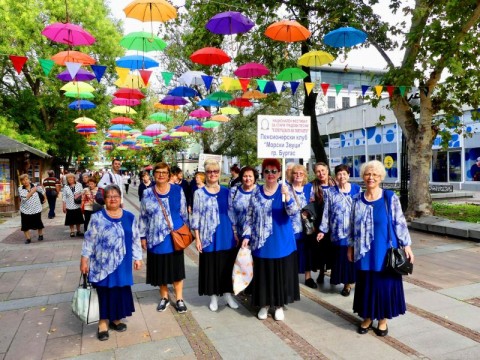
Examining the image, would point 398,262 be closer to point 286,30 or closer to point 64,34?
point 286,30

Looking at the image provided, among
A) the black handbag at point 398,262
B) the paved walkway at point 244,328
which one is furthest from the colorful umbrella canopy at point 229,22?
the black handbag at point 398,262

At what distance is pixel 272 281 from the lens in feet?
14.1

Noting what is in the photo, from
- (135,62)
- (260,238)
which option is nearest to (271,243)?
(260,238)

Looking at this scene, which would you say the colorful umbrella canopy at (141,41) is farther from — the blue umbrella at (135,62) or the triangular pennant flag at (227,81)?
the triangular pennant flag at (227,81)

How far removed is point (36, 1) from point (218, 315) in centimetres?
2224

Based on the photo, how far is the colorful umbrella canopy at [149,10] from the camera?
7.03 meters

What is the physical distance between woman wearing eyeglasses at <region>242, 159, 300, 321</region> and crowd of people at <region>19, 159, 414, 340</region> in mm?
11

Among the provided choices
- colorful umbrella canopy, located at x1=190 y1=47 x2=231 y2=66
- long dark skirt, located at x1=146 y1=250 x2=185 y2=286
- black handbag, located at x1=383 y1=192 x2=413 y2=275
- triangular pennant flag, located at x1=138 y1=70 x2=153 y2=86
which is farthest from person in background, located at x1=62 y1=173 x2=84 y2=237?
black handbag, located at x1=383 y1=192 x2=413 y2=275

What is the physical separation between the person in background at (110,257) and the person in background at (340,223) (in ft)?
8.45

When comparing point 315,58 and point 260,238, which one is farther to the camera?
point 315,58

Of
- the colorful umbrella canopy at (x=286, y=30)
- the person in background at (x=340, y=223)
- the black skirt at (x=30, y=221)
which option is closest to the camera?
the person in background at (x=340, y=223)

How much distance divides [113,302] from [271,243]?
180 centimetres

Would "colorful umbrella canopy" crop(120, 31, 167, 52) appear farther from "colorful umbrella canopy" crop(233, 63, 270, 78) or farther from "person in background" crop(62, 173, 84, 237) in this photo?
"person in background" crop(62, 173, 84, 237)

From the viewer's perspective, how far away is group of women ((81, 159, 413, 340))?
3.84 meters
